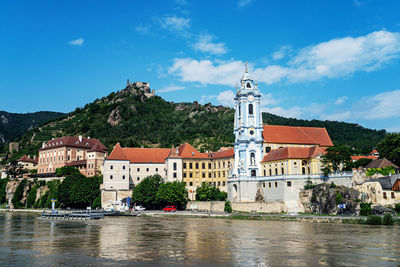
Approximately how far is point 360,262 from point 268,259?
5860 mm

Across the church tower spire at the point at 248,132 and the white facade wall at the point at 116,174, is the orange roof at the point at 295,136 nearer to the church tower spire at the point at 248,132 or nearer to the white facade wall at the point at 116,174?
the church tower spire at the point at 248,132

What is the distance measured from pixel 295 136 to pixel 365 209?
28.9 m

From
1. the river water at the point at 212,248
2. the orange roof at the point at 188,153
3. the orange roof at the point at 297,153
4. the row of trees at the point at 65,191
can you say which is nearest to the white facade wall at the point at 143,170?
the orange roof at the point at 188,153

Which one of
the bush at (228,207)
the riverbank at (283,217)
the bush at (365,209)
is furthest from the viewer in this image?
the bush at (228,207)

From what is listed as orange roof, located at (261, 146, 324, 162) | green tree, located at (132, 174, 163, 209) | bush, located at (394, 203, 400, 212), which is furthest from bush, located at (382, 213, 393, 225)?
green tree, located at (132, 174, 163, 209)

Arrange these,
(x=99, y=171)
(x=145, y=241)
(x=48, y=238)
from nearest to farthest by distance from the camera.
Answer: (x=145, y=241), (x=48, y=238), (x=99, y=171)

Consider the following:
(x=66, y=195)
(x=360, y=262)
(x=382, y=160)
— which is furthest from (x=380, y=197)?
(x=66, y=195)

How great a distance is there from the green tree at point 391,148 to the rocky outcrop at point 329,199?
17.7 metres

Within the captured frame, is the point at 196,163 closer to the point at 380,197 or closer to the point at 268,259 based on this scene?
the point at 380,197

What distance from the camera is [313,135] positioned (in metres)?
79.1

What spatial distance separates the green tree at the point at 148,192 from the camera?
74.9 meters

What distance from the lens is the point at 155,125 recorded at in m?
162

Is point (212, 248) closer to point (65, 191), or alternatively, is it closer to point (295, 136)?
point (295, 136)

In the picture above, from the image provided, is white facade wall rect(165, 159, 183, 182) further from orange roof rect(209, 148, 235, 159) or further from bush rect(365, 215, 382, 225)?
bush rect(365, 215, 382, 225)
